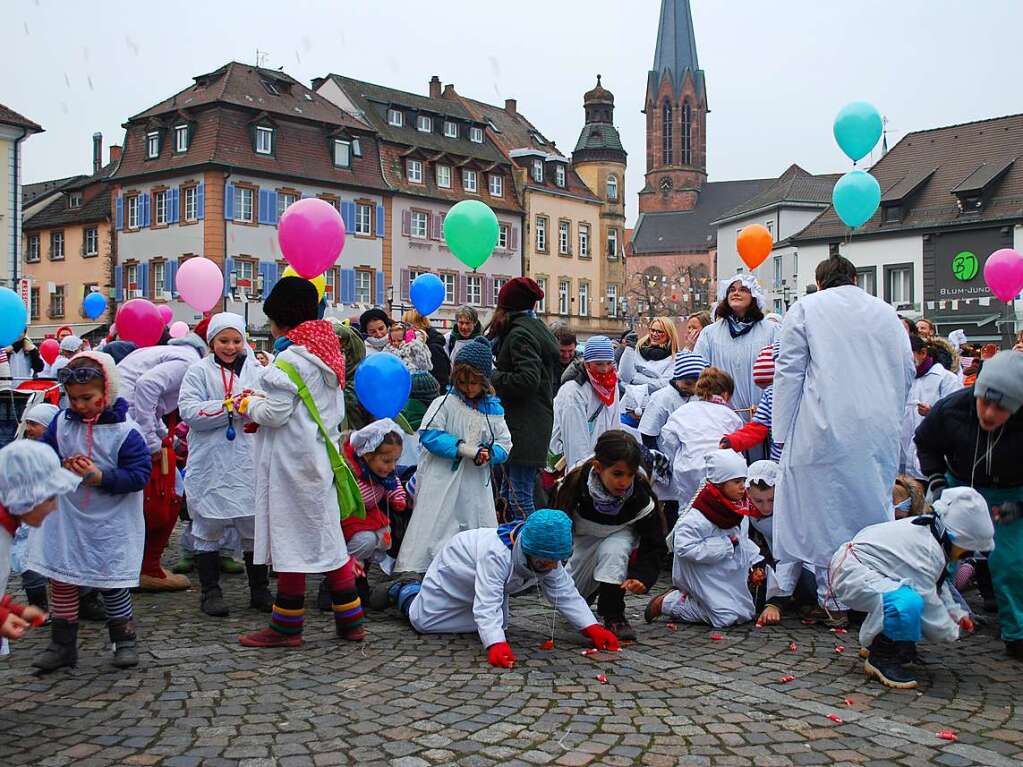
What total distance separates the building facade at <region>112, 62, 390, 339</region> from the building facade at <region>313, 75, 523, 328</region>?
3.79 ft

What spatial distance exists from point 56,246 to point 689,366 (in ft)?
162

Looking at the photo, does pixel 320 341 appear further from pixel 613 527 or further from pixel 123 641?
pixel 613 527

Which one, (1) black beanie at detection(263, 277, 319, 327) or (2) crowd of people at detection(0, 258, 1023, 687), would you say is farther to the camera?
(1) black beanie at detection(263, 277, 319, 327)

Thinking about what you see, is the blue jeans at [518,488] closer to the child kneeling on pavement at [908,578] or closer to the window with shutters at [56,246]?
the child kneeling on pavement at [908,578]

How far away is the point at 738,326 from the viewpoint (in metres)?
8.55

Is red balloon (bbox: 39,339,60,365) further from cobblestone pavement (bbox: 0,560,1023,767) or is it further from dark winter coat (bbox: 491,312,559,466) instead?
cobblestone pavement (bbox: 0,560,1023,767)

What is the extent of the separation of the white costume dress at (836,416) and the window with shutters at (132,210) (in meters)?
44.2

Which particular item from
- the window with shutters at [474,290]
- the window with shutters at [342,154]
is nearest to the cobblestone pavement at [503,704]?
the window with shutters at [342,154]

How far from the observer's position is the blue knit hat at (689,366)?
834 centimetres

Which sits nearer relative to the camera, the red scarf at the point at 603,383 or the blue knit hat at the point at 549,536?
the blue knit hat at the point at 549,536

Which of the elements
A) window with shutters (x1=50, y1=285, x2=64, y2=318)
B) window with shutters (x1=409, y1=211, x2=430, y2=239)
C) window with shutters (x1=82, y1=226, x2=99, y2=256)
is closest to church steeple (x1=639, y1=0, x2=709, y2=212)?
window with shutters (x1=409, y1=211, x2=430, y2=239)

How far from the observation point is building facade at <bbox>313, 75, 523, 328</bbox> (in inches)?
1984

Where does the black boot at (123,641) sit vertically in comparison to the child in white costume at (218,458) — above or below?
below

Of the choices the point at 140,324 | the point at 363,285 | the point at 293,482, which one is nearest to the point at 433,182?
the point at 363,285
